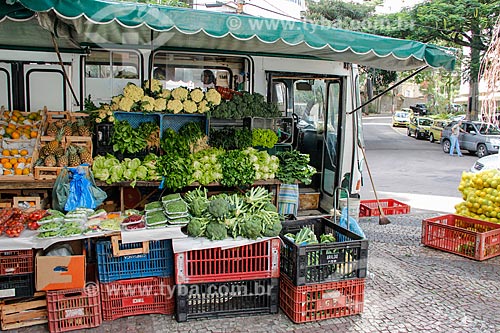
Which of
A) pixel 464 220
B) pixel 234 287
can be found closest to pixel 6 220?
pixel 234 287

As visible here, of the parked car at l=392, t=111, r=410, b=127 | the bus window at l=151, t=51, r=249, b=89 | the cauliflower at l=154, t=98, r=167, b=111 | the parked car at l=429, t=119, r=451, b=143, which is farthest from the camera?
the parked car at l=392, t=111, r=410, b=127

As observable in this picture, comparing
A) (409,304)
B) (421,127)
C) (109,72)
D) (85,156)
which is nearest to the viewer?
(409,304)

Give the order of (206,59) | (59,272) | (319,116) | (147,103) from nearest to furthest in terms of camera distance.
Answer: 1. (59,272)
2. (147,103)
3. (206,59)
4. (319,116)

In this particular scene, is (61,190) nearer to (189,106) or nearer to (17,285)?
(17,285)

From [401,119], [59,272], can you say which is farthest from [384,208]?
[401,119]

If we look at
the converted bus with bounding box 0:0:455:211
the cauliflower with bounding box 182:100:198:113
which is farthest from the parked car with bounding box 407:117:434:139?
the cauliflower with bounding box 182:100:198:113

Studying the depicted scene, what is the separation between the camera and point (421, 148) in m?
25.4

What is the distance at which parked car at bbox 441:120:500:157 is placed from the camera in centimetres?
2058

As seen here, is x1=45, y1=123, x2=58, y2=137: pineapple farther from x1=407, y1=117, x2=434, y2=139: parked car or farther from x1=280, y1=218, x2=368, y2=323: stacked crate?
x1=407, y1=117, x2=434, y2=139: parked car

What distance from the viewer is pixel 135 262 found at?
4816 mm

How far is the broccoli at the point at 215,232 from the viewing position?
4805mm

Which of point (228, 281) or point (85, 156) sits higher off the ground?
point (85, 156)

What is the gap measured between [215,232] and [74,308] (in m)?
1.62

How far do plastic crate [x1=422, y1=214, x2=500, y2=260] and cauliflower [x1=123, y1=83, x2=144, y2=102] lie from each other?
5011 millimetres
